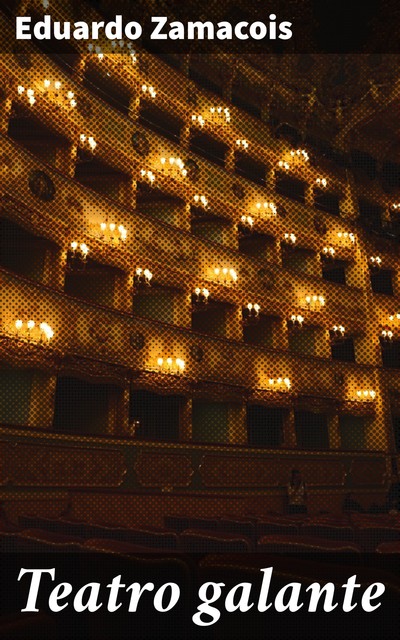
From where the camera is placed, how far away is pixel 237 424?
593 inches

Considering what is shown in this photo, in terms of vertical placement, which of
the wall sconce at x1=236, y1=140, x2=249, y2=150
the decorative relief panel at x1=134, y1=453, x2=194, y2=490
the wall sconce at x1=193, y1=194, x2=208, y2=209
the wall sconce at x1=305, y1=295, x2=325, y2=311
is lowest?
the decorative relief panel at x1=134, y1=453, x2=194, y2=490

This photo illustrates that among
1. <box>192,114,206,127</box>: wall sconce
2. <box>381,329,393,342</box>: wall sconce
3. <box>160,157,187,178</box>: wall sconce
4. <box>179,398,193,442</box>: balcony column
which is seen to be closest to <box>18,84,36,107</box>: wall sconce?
<box>160,157,187,178</box>: wall sconce

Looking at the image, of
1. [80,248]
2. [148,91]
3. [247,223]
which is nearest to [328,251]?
[247,223]

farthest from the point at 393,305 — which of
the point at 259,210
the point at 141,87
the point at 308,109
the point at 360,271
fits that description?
the point at 141,87

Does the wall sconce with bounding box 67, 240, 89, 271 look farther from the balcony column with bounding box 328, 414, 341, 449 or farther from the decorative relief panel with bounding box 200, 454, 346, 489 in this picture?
the balcony column with bounding box 328, 414, 341, 449

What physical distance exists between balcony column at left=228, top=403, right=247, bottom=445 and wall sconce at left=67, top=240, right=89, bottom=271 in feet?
19.9

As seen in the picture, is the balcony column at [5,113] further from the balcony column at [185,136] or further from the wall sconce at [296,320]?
the wall sconce at [296,320]

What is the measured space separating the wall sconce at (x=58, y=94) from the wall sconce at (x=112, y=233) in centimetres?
336

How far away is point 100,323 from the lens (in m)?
12.3

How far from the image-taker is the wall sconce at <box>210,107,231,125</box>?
60.0ft

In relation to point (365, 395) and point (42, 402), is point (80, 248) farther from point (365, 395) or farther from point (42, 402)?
point (365, 395)

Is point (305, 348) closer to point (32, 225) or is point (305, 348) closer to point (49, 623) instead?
point (32, 225)

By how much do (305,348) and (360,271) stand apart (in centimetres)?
413

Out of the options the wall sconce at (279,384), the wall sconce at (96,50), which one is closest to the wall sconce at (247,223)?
the wall sconce at (279,384)
